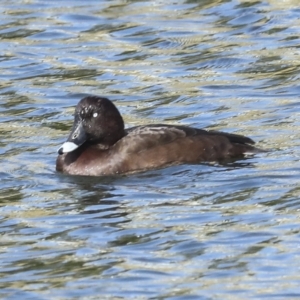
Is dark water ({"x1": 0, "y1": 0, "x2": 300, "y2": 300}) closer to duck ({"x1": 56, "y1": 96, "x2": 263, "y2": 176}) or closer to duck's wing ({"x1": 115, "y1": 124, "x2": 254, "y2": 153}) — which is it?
duck ({"x1": 56, "y1": 96, "x2": 263, "y2": 176})

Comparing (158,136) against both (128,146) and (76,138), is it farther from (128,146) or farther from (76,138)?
(76,138)

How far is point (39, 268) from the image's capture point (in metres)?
7.89

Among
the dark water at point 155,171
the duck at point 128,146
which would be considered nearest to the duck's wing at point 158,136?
the duck at point 128,146

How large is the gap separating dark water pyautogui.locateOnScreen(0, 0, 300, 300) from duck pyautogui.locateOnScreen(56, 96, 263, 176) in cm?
16

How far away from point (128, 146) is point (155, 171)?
0.35 meters

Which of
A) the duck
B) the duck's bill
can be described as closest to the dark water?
the duck

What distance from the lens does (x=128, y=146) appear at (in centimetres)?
1059

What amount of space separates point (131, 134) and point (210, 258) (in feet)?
9.99

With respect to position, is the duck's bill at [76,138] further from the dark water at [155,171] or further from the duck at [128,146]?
the dark water at [155,171]

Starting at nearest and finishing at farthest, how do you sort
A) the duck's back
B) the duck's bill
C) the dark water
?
the dark water → the duck's back → the duck's bill

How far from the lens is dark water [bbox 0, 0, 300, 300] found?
768 cm

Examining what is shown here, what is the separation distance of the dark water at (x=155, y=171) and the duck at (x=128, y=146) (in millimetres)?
164

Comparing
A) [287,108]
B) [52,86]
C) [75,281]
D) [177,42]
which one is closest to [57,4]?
[177,42]

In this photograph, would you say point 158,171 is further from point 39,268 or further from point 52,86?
point 52,86
